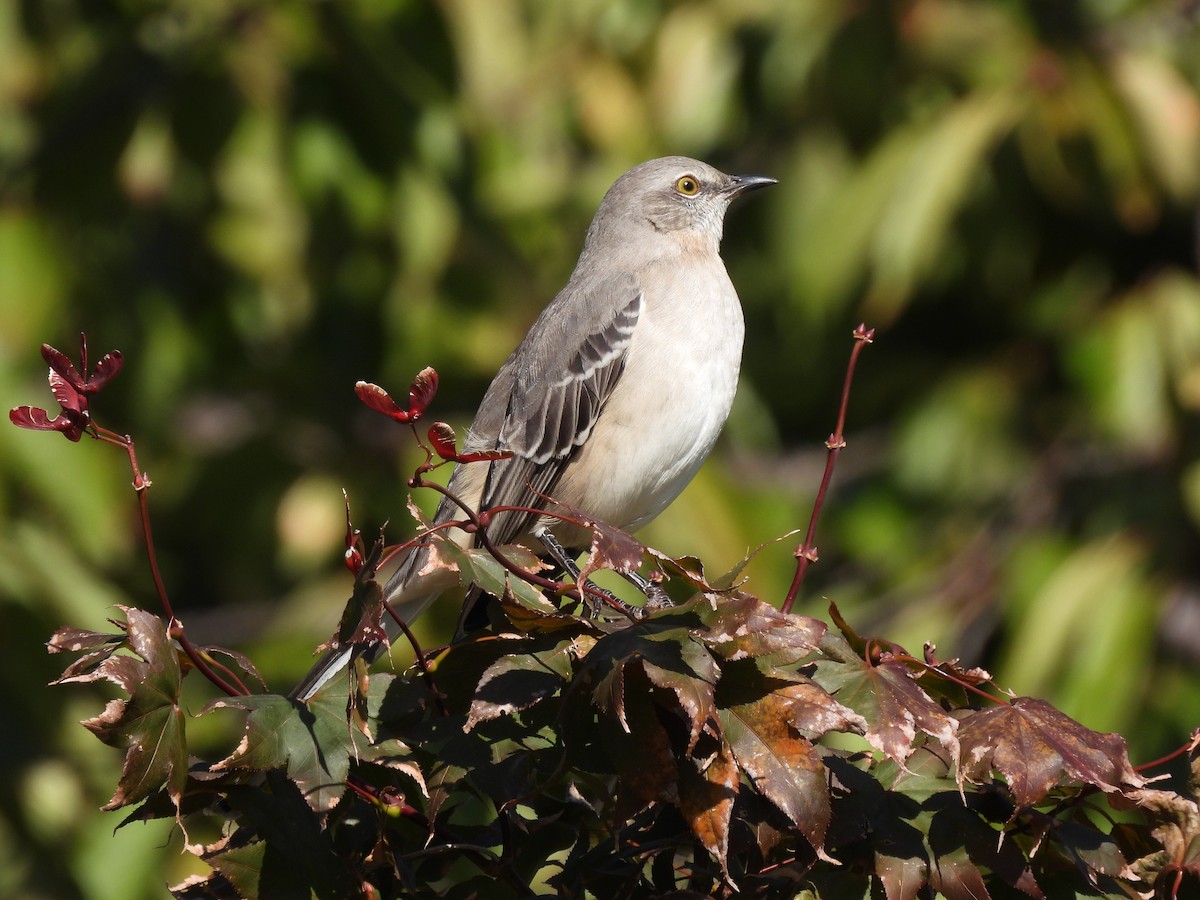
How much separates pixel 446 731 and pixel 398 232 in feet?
13.5

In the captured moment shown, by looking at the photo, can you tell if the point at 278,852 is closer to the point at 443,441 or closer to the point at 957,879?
the point at 443,441

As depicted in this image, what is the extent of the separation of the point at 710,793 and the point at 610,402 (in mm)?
2311

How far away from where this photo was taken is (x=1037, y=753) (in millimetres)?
2393

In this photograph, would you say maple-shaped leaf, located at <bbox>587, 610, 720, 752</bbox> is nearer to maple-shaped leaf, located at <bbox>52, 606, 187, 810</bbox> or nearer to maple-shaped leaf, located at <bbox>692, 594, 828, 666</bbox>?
maple-shaped leaf, located at <bbox>692, 594, 828, 666</bbox>

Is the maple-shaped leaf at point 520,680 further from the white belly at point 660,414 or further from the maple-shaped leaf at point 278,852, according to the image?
the white belly at point 660,414

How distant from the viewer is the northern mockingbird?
4375mm

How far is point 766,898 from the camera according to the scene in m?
2.52

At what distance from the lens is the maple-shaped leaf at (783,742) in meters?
2.31

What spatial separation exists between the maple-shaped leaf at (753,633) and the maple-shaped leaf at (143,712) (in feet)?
2.75

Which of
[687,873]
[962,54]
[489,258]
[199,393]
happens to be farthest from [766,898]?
[199,393]

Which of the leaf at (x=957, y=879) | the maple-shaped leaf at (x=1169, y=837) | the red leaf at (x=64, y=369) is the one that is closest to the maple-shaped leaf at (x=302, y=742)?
the red leaf at (x=64, y=369)

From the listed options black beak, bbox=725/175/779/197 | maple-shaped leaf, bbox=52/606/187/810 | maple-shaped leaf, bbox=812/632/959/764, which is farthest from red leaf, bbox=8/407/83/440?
black beak, bbox=725/175/779/197

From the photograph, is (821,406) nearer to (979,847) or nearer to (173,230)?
(173,230)

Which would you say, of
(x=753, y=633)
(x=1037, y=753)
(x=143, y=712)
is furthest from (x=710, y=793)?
(x=143, y=712)
